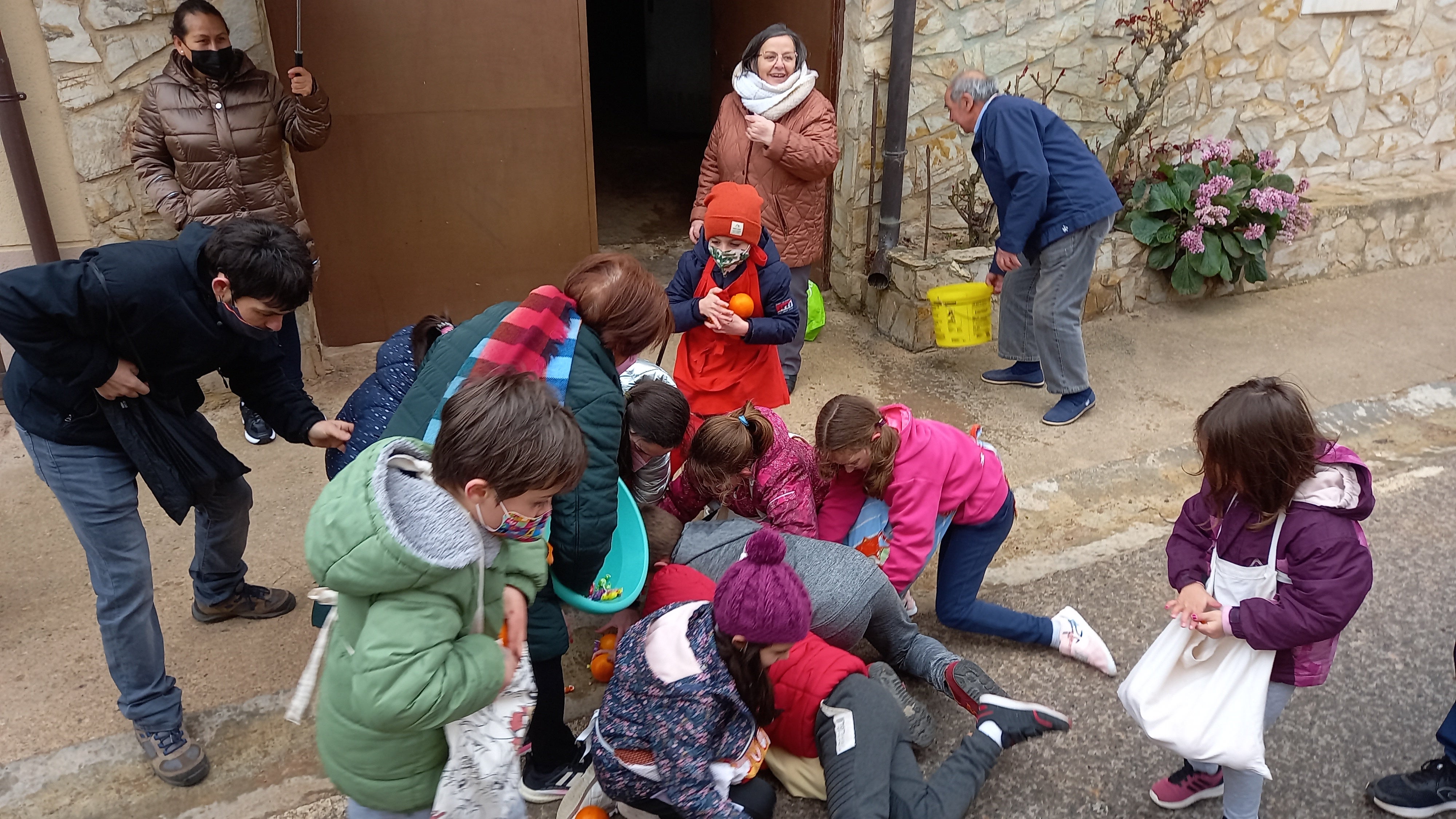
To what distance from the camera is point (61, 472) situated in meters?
2.48

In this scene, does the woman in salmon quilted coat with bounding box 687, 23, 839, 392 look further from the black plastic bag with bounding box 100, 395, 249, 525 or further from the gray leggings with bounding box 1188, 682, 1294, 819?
the gray leggings with bounding box 1188, 682, 1294, 819

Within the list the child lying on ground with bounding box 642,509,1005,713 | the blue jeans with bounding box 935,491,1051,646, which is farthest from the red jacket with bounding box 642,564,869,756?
the blue jeans with bounding box 935,491,1051,646

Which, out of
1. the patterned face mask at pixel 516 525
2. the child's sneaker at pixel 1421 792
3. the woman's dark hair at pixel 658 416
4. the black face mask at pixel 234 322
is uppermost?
the black face mask at pixel 234 322

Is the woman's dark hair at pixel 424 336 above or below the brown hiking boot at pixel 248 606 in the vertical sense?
above

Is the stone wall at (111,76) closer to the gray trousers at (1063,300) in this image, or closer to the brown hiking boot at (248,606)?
the brown hiking boot at (248,606)

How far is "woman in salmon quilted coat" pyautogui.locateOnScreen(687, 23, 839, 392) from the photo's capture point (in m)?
4.43

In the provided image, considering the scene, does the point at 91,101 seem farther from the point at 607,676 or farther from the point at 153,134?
the point at 607,676

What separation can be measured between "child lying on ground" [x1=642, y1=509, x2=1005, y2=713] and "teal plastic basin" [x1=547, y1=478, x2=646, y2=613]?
138mm

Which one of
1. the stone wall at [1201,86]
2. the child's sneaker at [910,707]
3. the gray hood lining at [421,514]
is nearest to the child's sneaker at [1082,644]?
the child's sneaker at [910,707]

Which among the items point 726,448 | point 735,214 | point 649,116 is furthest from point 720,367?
point 649,116

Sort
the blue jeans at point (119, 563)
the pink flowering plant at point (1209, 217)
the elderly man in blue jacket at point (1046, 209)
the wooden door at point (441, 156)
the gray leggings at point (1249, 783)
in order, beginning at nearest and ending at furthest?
1. the gray leggings at point (1249, 783)
2. the blue jeans at point (119, 563)
3. the elderly man in blue jacket at point (1046, 209)
4. the wooden door at point (441, 156)
5. the pink flowering plant at point (1209, 217)

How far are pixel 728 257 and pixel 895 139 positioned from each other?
6.91ft

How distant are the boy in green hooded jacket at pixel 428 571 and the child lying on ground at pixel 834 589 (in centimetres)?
88

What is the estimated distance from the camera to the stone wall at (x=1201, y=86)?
17.7 ft
